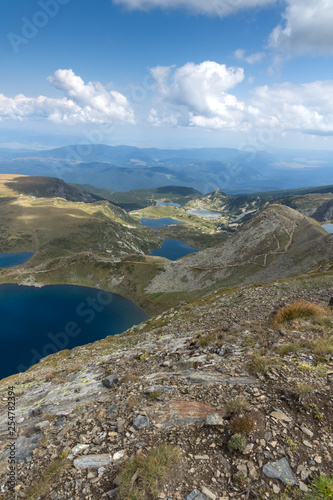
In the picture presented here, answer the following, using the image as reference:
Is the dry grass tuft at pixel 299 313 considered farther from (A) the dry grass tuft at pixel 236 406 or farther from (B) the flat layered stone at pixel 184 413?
(B) the flat layered stone at pixel 184 413

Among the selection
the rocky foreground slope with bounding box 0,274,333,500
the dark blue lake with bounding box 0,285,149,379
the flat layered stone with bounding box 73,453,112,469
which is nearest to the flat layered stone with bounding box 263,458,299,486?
the rocky foreground slope with bounding box 0,274,333,500

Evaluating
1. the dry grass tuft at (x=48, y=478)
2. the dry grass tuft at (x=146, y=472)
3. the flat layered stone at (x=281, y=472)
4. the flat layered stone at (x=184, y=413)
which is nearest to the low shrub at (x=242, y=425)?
the flat layered stone at (x=184, y=413)

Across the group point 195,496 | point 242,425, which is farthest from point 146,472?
point 242,425

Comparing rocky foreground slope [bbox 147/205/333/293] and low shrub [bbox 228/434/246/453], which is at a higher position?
low shrub [bbox 228/434/246/453]

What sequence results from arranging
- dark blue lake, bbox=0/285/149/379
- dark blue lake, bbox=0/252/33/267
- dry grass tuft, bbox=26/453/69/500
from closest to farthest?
dry grass tuft, bbox=26/453/69/500 → dark blue lake, bbox=0/285/149/379 → dark blue lake, bbox=0/252/33/267

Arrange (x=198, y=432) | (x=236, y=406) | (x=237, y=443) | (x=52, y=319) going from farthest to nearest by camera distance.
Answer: (x=52, y=319), (x=236, y=406), (x=198, y=432), (x=237, y=443)

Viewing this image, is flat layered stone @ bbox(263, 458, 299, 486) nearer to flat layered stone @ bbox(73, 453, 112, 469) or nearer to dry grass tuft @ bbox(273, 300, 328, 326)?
flat layered stone @ bbox(73, 453, 112, 469)

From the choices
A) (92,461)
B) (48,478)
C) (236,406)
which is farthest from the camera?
(236,406)

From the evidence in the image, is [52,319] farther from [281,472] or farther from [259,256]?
[281,472]
